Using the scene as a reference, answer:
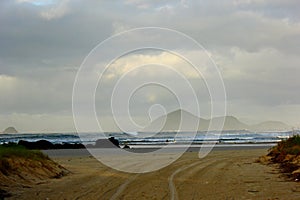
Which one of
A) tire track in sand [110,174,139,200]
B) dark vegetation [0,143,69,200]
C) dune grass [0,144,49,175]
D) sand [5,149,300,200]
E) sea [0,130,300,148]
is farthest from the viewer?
sea [0,130,300,148]

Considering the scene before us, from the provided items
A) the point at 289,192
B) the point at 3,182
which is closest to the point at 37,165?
the point at 3,182

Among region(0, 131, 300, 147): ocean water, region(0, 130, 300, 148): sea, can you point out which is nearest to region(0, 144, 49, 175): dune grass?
region(0, 130, 300, 148): sea

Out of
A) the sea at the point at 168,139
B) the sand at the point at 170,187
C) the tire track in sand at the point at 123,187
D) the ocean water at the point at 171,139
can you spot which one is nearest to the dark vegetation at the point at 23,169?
the sand at the point at 170,187

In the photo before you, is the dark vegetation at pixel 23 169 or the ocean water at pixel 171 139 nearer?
the dark vegetation at pixel 23 169

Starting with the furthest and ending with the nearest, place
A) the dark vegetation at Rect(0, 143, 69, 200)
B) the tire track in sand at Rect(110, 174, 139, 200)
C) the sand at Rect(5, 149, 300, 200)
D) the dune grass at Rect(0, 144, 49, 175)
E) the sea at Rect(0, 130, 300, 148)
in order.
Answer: the sea at Rect(0, 130, 300, 148) → the dune grass at Rect(0, 144, 49, 175) → the dark vegetation at Rect(0, 143, 69, 200) → the sand at Rect(5, 149, 300, 200) → the tire track in sand at Rect(110, 174, 139, 200)

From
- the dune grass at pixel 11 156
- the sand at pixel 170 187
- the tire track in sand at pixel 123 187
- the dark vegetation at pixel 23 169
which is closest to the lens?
the tire track in sand at pixel 123 187

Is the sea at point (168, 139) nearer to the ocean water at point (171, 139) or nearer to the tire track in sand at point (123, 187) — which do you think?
the ocean water at point (171, 139)

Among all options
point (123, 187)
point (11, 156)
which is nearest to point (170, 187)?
point (123, 187)

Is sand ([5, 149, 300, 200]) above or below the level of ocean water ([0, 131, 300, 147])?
below

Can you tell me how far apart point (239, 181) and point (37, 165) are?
8476mm

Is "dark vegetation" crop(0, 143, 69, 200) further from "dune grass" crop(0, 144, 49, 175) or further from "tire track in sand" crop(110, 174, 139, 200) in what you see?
"tire track in sand" crop(110, 174, 139, 200)

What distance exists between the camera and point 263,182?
683 inches

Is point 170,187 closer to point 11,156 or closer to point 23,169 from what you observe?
point 23,169

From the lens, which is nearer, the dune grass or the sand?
the sand
